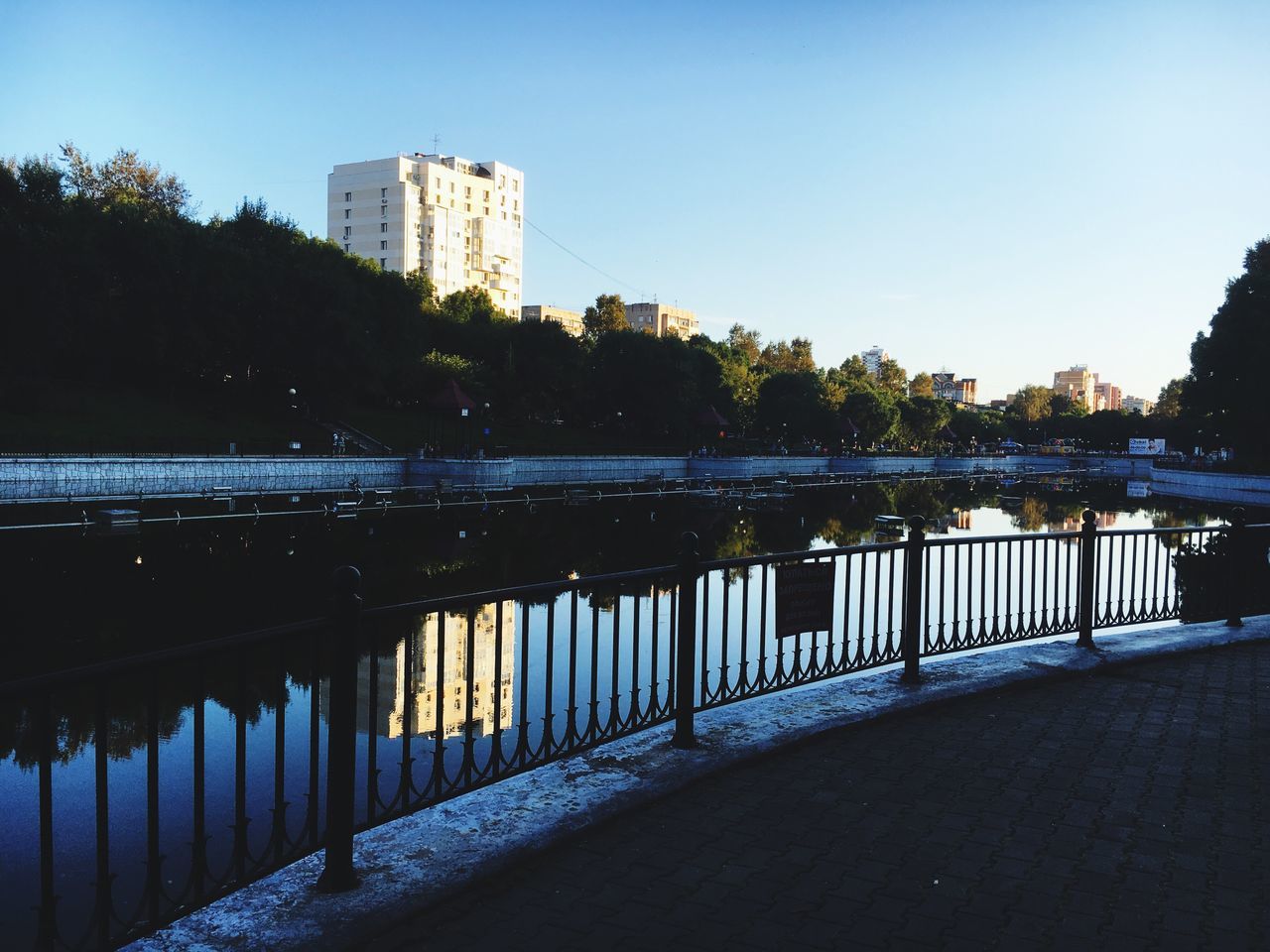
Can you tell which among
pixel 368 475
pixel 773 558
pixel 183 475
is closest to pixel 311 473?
pixel 368 475

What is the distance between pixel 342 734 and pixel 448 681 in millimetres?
8875

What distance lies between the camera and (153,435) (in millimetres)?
46844

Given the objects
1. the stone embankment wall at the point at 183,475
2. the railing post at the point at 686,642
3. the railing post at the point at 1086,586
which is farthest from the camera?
the stone embankment wall at the point at 183,475

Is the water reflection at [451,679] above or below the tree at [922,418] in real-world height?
below

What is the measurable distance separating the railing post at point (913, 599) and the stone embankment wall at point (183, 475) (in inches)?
1325

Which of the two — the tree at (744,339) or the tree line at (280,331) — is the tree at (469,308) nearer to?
the tree line at (280,331)

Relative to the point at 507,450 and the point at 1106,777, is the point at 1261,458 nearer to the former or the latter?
the point at 507,450

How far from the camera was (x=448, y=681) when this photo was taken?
12.7m

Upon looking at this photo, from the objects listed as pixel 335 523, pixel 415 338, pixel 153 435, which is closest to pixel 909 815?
pixel 335 523

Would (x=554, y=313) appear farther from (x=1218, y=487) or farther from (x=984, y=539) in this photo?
(x=984, y=539)

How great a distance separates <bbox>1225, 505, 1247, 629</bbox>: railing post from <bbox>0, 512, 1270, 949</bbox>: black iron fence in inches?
1.1

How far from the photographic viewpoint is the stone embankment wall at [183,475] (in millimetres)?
34156

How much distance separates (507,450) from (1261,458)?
162 feet

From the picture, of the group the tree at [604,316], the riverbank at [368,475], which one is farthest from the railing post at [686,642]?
the tree at [604,316]
